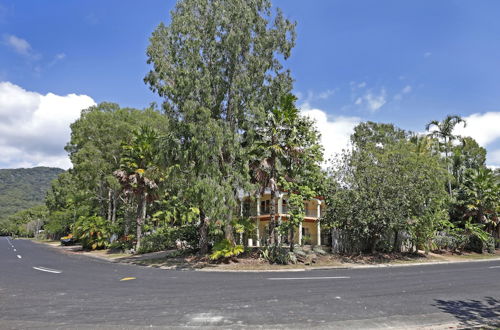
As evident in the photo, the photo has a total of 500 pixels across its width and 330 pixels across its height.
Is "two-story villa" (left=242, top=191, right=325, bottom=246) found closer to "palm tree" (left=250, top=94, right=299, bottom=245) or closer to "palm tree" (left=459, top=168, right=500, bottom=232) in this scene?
"palm tree" (left=250, top=94, right=299, bottom=245)

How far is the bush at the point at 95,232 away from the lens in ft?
115

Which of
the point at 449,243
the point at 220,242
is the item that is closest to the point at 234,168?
the point at 220,242

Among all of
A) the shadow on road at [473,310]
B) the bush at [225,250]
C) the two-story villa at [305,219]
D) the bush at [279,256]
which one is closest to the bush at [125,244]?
the two-story villa at [305,219]

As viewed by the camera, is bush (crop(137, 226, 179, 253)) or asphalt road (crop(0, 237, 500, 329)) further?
bush (crop(137, 226, 179, 253))

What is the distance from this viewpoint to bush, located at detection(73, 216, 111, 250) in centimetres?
3512

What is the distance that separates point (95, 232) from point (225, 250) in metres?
21.9

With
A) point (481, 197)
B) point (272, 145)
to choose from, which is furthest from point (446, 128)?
point (272, 145)

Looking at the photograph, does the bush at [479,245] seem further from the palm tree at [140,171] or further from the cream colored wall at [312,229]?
the palm tree at [140,171]

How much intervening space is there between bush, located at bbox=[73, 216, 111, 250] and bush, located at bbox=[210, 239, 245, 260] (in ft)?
63.2

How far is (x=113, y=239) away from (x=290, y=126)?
2371cm

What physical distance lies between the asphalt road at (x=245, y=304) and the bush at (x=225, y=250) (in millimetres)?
7052

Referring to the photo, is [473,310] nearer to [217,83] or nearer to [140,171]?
[217,83]

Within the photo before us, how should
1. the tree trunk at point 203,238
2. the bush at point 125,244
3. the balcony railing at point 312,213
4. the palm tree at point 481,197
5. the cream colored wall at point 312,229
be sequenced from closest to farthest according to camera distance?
1. the tree trunk at point 203,238
2. the bush at point 125,244
3. the palm tree at point 481,197
4. the balcony railing at point 312,213
5. the cream colored wall at point 312,229

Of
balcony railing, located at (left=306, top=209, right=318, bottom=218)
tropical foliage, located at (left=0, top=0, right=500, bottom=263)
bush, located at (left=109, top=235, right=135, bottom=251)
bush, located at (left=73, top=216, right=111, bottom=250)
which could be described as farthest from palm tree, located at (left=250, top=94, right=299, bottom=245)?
bush, located at (left=73, top=216, right=111, bottom=250)
